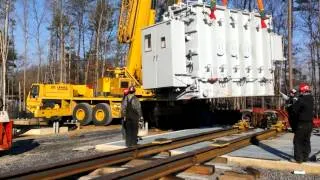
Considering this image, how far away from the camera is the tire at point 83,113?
86.1 feet

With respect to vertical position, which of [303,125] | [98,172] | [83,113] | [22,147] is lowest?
[22,147]

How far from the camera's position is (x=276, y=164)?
10.4 metres

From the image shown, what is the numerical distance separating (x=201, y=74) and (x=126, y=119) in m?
5.26

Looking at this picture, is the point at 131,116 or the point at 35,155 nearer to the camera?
the point at 131,116


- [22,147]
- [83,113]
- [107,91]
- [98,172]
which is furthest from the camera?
[83,113]

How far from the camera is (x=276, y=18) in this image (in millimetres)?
45938

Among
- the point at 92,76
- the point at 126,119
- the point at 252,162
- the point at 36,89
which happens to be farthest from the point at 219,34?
the point at 92,76

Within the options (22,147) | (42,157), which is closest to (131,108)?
(42,157)

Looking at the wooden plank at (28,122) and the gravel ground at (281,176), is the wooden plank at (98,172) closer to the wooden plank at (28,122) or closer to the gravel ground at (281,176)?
the gravel ground at (281,176)

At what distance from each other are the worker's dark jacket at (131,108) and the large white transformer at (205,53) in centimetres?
465

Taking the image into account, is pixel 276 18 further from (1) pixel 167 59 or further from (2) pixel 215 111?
(1) pixel 167 59

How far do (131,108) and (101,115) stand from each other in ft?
44.4

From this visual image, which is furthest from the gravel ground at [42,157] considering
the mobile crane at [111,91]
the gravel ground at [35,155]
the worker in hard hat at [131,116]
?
the mobile crane at [111,91]

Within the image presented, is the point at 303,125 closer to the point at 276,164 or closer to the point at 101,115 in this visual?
the point at 276,164
